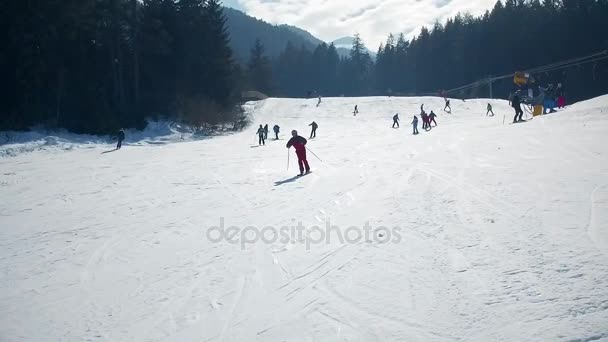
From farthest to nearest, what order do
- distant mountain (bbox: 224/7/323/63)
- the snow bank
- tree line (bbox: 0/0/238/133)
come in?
distant mountain (bbox: 224/7/323/63)
tree line (bbox: 0/0/238/133)
the snow bank

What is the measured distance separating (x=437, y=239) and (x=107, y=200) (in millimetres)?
9491

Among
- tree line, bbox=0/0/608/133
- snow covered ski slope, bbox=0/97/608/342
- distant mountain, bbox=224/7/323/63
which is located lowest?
snow covered ski slope, bbox=0/97/608/342

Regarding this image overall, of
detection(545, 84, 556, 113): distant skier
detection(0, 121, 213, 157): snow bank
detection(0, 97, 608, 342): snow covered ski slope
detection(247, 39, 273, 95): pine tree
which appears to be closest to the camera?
detection(0, 97, 608, 342): snow covered ski slope

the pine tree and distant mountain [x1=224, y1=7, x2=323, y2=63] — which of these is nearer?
the pine tree

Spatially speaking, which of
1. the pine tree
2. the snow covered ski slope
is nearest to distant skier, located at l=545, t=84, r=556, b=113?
the snow covered ski slope

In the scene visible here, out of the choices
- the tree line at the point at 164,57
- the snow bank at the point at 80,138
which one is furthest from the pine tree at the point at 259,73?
the snow bank at the point at 80,138

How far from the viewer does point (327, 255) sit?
6.34m

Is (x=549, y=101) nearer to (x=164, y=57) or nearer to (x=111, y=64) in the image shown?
(x=111, y=64)

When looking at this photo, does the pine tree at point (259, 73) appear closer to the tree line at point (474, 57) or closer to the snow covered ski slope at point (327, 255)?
the tree line at point (474, 57)

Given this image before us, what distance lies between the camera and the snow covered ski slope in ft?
14.6

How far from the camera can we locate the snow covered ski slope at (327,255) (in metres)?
4.44

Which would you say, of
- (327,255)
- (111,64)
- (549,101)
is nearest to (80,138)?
(111,64)

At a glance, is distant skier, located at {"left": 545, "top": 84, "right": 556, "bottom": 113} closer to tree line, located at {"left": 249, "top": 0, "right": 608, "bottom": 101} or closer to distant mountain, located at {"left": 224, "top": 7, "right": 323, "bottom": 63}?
tree line, located at {"left": 249, "top": 0, "right": 608, "bottom": 101}

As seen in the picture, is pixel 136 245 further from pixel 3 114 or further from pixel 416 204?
pixel 3 114
